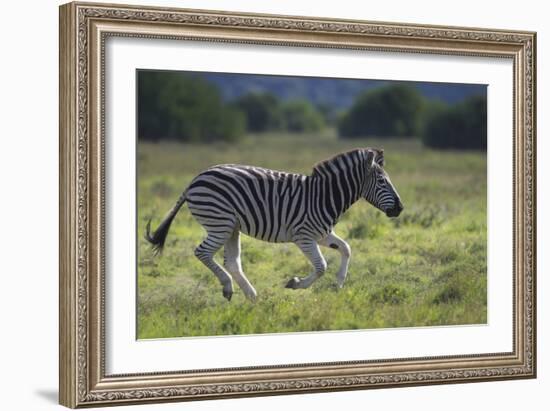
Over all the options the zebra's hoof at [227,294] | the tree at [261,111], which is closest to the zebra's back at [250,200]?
the zebra's hoof at [227,294]

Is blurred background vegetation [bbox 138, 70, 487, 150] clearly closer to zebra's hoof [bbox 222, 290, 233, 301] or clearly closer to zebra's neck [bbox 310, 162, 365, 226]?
zebra's neck [bbox 310, 162, 365, 226]

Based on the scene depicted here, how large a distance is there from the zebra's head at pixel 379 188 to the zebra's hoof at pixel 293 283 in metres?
1.03

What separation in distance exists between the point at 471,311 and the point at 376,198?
1.28 m

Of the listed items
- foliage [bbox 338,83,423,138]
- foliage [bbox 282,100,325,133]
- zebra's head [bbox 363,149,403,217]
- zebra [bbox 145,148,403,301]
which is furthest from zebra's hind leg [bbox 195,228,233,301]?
foliage [bbox 282,100,325,133]

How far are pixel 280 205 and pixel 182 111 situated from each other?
1.47 metres

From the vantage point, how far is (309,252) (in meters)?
9.99

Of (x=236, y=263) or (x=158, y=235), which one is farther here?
(x=236, y=263)

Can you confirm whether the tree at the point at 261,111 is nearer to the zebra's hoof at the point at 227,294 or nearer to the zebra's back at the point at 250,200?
the zebra's back at the point at 250,200

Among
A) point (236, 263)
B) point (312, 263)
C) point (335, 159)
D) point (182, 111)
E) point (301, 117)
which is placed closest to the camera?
point (236, 263)

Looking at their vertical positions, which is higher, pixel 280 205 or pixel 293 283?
pixel 280 205

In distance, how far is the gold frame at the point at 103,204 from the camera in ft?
28.4

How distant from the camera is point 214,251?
9.80 metres

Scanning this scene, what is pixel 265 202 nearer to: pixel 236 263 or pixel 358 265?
pixel 236 263

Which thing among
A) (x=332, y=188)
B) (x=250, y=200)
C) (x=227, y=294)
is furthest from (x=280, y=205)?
(x=227, y=294)
